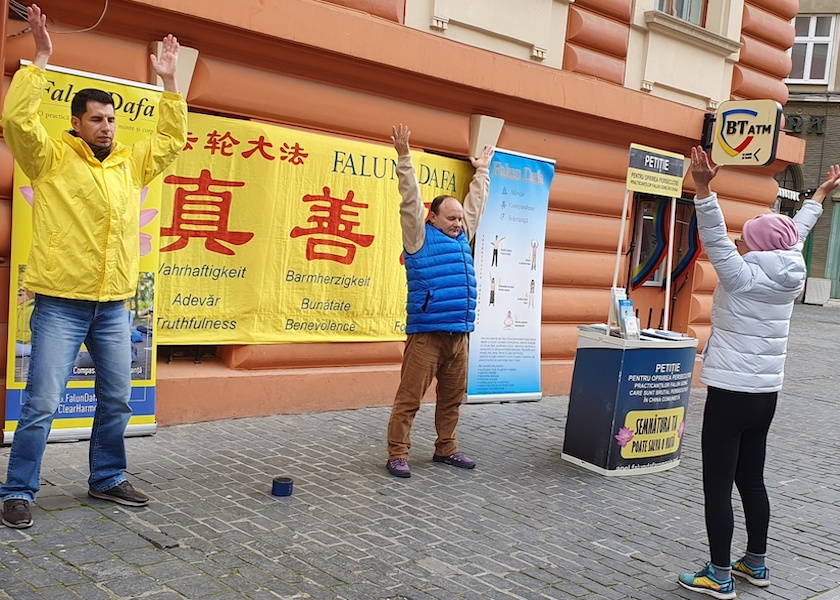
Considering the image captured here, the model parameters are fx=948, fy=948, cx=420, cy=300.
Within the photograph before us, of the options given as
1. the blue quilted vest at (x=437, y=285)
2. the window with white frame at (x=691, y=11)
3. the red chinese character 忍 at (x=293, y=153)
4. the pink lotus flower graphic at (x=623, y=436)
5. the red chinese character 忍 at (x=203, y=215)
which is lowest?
the pink lotus flower graphic at (x=623, y=436)

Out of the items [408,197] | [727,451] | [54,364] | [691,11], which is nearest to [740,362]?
[727,451]

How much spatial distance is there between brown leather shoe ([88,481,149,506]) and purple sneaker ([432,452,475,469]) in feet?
6.64

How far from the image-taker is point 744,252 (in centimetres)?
462

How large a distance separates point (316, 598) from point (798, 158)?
944cm

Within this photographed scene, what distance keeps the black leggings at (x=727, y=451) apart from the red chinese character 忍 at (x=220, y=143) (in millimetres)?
3691

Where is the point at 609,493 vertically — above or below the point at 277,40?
below

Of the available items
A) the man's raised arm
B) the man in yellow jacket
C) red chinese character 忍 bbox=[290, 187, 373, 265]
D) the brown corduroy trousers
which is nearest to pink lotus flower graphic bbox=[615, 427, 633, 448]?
the brown corduroy trousers

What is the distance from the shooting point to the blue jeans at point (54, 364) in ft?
13.9

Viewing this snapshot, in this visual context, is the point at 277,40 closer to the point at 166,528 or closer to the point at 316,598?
the point at 166,528

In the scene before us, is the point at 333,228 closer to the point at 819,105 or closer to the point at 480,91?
the point at 480,91

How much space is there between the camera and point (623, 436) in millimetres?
6133

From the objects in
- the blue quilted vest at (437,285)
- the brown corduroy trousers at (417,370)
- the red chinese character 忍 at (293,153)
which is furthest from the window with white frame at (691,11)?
the brown corduroy trousers at (417,370)

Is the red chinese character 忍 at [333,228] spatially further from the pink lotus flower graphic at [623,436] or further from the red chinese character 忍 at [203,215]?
the pink lotus flower graphic at [623,436]

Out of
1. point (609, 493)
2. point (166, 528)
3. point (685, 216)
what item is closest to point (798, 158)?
point (685, 216)
